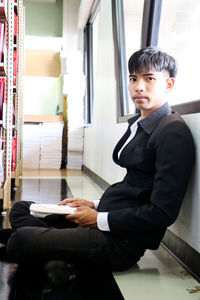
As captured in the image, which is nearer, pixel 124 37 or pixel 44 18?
pixel 124 37

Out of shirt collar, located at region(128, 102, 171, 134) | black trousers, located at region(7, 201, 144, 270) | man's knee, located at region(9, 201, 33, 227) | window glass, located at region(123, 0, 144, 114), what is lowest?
black trousers, located at region(7, 201, 144, 270)

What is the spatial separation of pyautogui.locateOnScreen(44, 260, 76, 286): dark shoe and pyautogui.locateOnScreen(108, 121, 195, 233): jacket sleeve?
0.22m

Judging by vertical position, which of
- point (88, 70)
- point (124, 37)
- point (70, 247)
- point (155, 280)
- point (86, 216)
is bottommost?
point (155, 280)

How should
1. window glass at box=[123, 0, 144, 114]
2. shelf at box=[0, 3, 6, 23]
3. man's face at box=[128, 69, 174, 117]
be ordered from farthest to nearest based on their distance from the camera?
window glass at box=[123, 0, 144, 114]
shelf at box=[0, 3, 6, 23]
man's face at box=[128, 69, 174, 117]

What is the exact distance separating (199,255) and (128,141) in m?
0.55

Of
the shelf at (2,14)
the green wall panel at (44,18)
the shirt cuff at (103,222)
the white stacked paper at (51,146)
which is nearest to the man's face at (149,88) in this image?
the shirt cuff at (103,222)

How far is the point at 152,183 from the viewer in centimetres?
146

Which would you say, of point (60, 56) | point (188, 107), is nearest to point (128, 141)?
point (188, 107)

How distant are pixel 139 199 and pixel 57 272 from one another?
409mm

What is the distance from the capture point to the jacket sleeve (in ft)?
4.30

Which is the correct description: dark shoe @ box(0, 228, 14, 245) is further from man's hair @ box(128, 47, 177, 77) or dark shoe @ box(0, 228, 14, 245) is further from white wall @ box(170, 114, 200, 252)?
man's hair @ box(128, 47, 177, 77)

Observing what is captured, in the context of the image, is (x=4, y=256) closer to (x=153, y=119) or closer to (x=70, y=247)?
(x=70, y=247)

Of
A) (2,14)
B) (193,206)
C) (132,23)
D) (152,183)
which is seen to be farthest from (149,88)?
(132,23)

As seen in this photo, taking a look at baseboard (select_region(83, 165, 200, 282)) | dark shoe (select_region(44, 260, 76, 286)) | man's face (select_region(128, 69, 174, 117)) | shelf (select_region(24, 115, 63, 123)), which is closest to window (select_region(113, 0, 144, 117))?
baseboard (select_region(83, 165, 200, 282))
